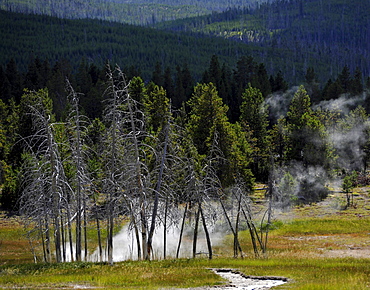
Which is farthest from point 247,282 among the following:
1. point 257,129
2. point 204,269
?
point 257,129

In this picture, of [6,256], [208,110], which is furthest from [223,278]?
[208,110]

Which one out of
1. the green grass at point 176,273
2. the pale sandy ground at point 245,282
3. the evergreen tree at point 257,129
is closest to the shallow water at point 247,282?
the pale sandy ground at point 245,282

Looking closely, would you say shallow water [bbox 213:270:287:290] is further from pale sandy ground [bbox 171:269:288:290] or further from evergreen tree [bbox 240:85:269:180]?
evergreen tree [bbox 240:85:269:180]

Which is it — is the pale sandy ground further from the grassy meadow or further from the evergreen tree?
the evergreen tree

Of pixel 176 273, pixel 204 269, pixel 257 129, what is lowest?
A: pixel 204 269

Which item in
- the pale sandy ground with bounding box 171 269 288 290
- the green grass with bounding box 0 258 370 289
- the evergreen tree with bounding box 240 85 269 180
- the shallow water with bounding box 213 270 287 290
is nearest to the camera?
the pale sandy ground with bounding box 171 269 288 290

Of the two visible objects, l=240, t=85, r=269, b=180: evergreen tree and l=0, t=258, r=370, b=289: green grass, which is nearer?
l=0, t=258, r=370, b=289: green grass

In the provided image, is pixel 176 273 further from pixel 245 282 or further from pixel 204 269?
pixel 245 282

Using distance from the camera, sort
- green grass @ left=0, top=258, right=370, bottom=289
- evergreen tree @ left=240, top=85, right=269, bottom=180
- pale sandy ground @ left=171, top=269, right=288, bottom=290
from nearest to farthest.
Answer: pale sandy ground @ left=171, top=269, right=288, bottom=290
green grass @ left=0, top=258, right=370, bottom=289
evergreen tree @ left=240, top=85, right=269, bottom=180

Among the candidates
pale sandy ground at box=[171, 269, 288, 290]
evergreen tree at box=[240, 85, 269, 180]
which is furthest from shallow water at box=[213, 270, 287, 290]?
evergreen tree at box=[240, 85, 269, 180]

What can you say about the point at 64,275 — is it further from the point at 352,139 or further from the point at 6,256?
the point at 352,139

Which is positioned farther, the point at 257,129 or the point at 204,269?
the point at 257,129

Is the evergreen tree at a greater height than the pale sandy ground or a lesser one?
greater

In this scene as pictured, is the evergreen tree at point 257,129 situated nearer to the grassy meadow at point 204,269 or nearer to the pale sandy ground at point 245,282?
the grassy meadow at point 204,269
